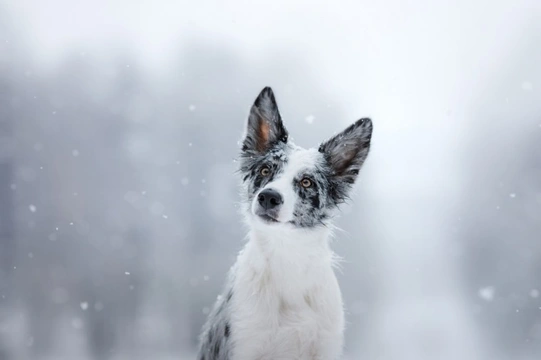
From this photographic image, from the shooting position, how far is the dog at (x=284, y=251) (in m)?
3.88

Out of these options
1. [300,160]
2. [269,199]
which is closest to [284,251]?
[269,199]

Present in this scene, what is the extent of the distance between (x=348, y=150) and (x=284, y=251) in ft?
3.25

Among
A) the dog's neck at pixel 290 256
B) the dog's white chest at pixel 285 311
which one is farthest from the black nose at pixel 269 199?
the dog's white chest at pixel 285 311

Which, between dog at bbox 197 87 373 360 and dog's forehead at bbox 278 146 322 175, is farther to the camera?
dog's forehead at bbox 278 146 322 175

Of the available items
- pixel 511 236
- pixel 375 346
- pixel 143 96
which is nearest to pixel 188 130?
pixel 143 96

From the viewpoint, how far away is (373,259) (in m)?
12.1

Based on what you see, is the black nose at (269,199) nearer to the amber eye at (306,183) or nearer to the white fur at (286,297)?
the white fur at (286,297)

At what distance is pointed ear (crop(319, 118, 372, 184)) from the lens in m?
4.21

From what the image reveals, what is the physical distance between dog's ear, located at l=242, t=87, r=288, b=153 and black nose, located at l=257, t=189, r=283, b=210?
719 mm

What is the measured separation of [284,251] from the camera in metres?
4.15

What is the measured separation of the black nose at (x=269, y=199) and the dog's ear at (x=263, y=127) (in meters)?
0.72

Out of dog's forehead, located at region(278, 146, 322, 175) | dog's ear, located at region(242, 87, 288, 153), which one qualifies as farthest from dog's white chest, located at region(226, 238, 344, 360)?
dog's ear, located at region(242, 87, 288, 153)

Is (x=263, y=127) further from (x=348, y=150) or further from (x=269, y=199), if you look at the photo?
(x=269, y=199)

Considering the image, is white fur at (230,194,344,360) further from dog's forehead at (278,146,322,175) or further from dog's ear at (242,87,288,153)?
dog's ear at (242,87,288,153)
